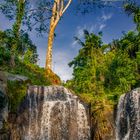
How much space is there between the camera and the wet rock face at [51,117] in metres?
22.2

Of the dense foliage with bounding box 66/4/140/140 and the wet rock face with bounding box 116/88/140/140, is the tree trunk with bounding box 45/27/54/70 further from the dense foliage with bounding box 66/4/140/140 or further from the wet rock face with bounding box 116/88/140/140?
the wet rock face with bounding box 116/88/140/140

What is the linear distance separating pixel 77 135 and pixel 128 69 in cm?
1736

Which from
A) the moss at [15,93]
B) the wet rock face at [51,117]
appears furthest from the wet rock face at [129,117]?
the moss at [15,93]

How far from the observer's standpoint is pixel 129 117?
909 inches

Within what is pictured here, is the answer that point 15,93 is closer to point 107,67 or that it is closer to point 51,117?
point 51,117

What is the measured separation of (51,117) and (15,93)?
2.89 metres

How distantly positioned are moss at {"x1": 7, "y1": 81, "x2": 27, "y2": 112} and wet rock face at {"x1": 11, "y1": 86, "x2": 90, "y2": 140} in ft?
1.27

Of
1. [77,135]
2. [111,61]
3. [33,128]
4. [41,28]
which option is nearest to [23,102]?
[33,128]

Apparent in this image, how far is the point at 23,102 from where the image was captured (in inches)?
915

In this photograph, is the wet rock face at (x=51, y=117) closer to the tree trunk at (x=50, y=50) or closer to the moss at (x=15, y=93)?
the moss at (x=15, y=93)

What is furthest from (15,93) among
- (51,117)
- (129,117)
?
(129,117)

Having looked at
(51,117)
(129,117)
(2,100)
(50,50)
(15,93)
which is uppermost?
(50,50)

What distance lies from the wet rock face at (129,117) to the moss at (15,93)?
6.80 m

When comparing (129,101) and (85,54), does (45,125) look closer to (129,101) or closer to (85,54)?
(129,101)
